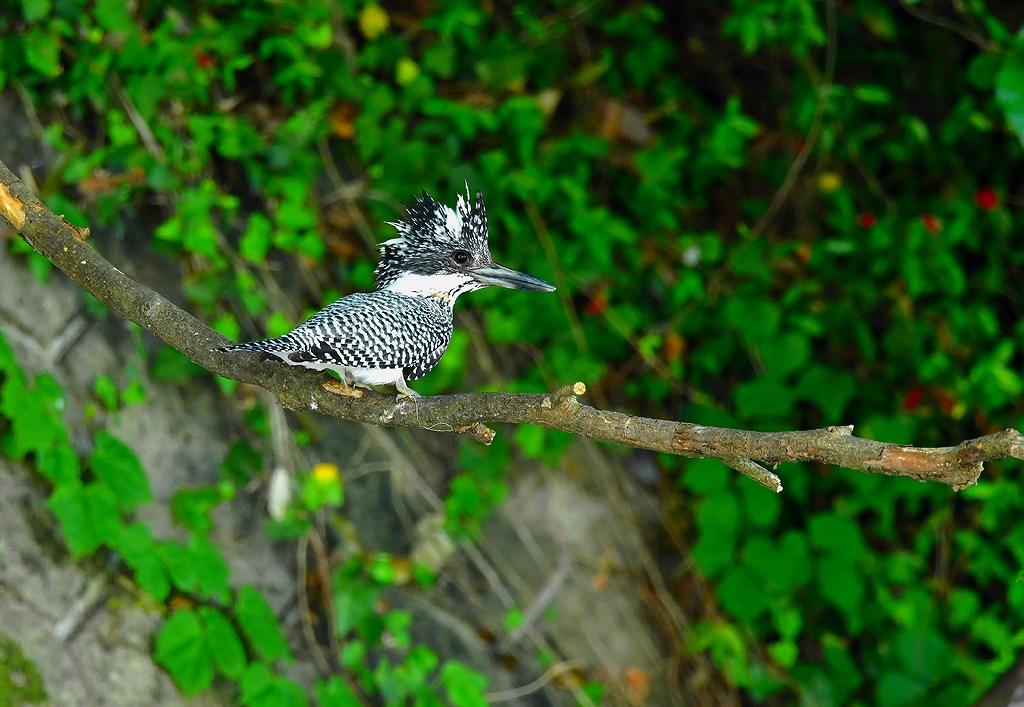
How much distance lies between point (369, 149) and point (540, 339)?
67 centimetres

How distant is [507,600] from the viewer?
8.62 ft

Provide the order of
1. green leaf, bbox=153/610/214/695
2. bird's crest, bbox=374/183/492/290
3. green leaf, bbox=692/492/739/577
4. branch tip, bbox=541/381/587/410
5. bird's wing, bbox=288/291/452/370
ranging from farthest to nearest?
green leaf, bbox=692/492/739/577
green leaf, bbox=153/610/214/695
bird's crest, bbox=374/183/492/290
bird's wing, bbox=288/291/452/370
branch tip, bbox=541/381/587/410

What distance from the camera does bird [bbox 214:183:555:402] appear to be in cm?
135

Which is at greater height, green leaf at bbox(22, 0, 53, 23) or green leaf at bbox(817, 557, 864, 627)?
green leaf at bbox(22, 0, 53, 23)

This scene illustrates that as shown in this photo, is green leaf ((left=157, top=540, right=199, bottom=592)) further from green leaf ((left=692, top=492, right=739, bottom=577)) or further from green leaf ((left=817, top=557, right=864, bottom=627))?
green leaf ((left=817, top=557, right=864, bottom=627))

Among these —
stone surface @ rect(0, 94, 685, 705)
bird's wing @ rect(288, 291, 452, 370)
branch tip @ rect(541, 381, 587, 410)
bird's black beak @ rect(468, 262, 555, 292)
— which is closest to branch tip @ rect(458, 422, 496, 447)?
branch tip @ rect(541, 381, 587, 410)

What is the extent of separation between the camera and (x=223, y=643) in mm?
2062

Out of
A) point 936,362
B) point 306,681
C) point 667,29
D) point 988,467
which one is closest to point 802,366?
point 936,362

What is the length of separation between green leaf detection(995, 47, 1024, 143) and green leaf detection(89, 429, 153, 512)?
6.13 ft

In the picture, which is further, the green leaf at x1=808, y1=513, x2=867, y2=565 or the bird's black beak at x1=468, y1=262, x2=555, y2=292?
the green leaf at x1=808, y1=513, x2=867, y2=565

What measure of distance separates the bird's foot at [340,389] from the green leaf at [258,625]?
883mm

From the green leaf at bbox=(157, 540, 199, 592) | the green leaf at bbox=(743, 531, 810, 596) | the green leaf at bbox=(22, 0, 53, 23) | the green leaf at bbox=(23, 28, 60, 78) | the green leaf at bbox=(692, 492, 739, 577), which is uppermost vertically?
the green leaf at bbox=(22, 0, 53, 23)

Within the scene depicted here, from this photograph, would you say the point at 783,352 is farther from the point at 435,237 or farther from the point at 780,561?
the point at 435,237

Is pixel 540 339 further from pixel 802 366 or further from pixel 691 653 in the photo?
pixel 691 653
